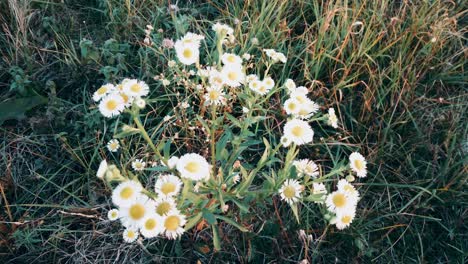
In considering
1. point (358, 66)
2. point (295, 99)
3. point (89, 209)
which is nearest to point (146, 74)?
point (89, 209)

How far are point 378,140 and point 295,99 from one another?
1.81 ft

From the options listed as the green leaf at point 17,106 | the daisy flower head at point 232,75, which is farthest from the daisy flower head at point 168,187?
the green leaf at point 17,106

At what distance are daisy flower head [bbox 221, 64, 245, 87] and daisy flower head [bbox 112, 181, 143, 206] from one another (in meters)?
0.43

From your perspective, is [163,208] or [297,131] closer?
[163,208]

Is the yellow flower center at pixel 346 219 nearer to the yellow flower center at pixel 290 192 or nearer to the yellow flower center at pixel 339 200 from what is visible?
the yellow flower center at pixel 339 200

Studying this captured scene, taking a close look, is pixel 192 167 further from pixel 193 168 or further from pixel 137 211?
pixel 137 211

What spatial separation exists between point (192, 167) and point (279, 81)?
0.76 m

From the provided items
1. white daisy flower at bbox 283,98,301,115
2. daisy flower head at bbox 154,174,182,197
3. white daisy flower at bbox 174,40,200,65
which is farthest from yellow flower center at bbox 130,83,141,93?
white daisy flower at bbox 283,98,301,115

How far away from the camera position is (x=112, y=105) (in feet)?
4.11

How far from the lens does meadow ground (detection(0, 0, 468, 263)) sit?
1.51m

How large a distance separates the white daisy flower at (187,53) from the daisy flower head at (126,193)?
0.44m

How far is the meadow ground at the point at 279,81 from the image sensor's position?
151 centimetres

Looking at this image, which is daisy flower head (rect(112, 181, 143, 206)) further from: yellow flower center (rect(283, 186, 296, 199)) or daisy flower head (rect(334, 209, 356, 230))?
daisy flower head (rect(334, 209, 356, 230))

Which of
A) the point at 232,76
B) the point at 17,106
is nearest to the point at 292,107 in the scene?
the point at 232,76
